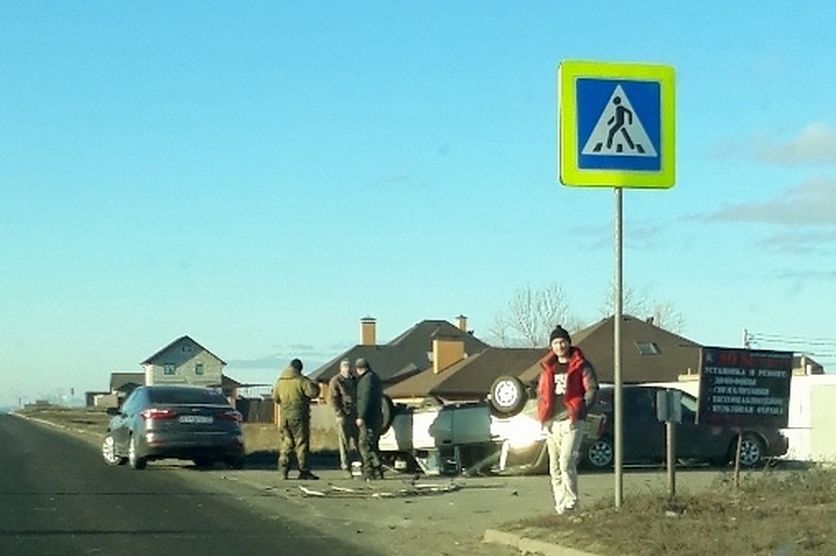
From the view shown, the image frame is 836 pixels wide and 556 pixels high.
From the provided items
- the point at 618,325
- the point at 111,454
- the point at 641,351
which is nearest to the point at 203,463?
the point at 111,454

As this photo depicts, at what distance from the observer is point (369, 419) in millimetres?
21391

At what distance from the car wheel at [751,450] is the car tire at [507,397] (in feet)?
13.2

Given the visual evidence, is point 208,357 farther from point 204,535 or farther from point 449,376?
point 204,535

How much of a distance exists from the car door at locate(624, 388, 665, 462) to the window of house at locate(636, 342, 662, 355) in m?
40.3

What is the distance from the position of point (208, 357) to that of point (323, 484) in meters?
123

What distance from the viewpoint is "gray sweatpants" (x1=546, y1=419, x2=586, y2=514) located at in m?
13.6

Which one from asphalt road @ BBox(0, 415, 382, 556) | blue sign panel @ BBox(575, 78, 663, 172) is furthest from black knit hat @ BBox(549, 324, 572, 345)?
asphalt road @ BBox(0, 415, 382, 556)

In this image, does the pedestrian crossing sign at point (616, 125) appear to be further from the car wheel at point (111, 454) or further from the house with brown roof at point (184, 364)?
the house with brown roof at point (184, 364)

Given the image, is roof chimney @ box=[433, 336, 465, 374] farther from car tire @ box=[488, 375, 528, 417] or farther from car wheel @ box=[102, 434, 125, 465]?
car tire @ box=[488, 375, 528, 417]

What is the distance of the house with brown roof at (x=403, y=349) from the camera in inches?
3393

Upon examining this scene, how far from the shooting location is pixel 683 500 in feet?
43.7

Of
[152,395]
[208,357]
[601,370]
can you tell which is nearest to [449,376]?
[601,370]

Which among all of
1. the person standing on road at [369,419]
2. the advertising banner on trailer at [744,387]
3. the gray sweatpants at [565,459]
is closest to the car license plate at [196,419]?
the person standing on road at [369,419]

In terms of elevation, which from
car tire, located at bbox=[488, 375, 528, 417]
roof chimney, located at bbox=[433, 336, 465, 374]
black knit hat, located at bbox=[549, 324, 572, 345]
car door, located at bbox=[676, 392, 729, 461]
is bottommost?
car door, located at bbox=[676, 392, 729, 461]
